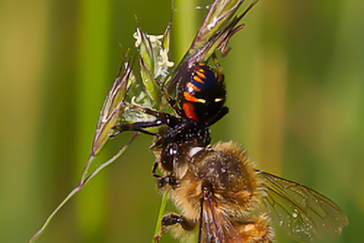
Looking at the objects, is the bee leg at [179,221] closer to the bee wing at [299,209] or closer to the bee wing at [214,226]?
the bee wing at [214,226]

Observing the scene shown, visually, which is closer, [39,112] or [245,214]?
[245,214]

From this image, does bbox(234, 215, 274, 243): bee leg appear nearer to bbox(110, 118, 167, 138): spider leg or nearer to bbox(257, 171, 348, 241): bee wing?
bbox(257, 171, 348, 241): bee wing

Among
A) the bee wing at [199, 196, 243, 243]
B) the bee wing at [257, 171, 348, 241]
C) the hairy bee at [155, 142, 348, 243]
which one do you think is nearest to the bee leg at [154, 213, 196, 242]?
the hairy bee at [155, 142, 348, 243]

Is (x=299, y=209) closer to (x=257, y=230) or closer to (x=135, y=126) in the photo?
(x=257, y=230)

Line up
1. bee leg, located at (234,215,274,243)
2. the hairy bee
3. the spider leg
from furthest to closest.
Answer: bee leg, located at (234,215,274,243)
the hairy bee
the spider leg

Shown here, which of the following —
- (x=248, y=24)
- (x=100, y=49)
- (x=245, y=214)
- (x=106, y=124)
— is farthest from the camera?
(x=248, y=24)

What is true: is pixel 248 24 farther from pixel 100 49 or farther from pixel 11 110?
pixel 11 110

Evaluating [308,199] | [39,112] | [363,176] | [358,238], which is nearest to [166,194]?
[308,199]

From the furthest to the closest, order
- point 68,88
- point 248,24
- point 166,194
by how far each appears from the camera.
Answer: point 248,24
point 68,88
point 166,194
